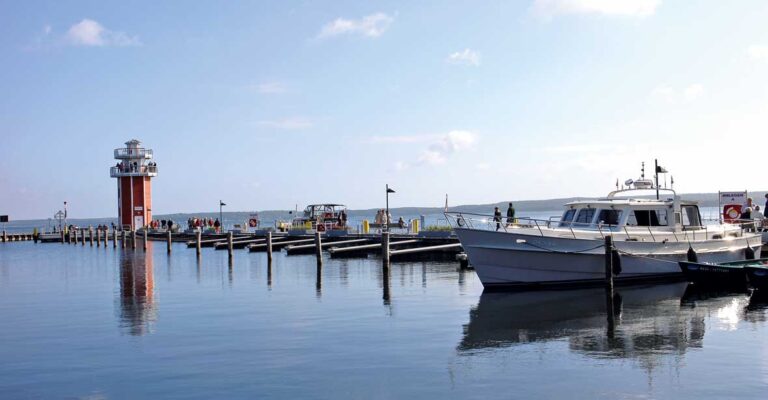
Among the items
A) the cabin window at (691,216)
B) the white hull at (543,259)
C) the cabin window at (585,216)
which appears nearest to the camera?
the white hull at (543,259)

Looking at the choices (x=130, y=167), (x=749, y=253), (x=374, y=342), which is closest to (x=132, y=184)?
(x=130, y=167)

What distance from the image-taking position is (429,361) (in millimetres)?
14547

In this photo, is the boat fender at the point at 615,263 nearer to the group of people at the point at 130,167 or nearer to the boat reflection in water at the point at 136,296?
the boat reflection in water at the point at 136,296

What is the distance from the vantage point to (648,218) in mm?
26516

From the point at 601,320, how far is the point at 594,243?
20.2 feet

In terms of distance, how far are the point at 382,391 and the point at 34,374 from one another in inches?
264

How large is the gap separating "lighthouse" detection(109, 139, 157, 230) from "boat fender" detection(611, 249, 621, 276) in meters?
48.3

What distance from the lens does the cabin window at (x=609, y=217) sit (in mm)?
26000

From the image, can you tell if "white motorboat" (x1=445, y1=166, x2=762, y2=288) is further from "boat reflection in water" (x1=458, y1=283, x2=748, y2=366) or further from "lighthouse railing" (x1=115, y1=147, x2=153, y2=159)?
"lighthouse railing" (x1=115, y1=147, x2=153, y2=159)

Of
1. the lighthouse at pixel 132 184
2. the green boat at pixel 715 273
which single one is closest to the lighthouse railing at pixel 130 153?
the lighthouse at pixel 132 184

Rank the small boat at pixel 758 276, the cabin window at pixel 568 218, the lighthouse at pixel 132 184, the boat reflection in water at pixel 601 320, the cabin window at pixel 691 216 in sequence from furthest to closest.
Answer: the lighthouse at pixel 132 184 → the cabin window at pixel 691 216 → the cabin window at pixel 568 218 → the small boat at pixel 758 276 → the boat reflection in water at pixel 601 320

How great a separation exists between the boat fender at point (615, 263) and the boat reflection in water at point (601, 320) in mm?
724

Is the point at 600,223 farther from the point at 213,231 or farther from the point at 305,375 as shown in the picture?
the point at 213,231

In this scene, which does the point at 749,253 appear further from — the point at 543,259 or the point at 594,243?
the point at 543,259
